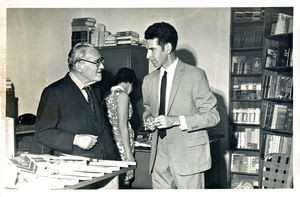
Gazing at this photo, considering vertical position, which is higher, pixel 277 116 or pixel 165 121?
pixel 165 121

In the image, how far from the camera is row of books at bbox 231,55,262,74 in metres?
4.41

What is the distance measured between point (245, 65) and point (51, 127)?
2972mm

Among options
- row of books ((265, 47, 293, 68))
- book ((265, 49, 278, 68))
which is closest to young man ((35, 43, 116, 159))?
row of books ((265, 47, 293, 68))

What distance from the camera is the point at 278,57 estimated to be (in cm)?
364

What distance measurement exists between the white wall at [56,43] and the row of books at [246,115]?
0.82ft

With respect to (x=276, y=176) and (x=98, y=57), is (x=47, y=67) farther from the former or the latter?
(x=276, y=176)

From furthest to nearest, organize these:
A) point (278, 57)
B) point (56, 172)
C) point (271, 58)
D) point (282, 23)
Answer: point (271, 58) → point (278, 57) → point (282, 23) → point (56, 172)

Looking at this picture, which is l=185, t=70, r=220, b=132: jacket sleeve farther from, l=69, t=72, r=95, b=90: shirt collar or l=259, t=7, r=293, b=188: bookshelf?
l=259, t=7, r=293, b=188: bookshelf

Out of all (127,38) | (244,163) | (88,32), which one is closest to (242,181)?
(244,163)

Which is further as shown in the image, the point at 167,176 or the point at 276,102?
the point at 276,102

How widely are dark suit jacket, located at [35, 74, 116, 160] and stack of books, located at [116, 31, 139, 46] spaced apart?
191 centimetres

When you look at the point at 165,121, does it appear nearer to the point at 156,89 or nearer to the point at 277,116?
the point at 156,89

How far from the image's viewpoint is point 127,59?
412 cm

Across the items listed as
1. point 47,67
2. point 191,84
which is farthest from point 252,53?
point 47,67
